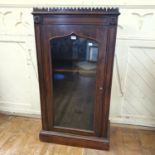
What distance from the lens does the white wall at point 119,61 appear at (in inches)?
69.4

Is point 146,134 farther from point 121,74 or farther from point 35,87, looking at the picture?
point 35,87

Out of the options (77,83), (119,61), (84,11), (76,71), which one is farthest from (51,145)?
(84,11)

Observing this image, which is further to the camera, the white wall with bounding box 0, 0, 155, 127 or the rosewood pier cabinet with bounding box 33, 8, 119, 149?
the white wall with bounding box 0, 0, 155, 127

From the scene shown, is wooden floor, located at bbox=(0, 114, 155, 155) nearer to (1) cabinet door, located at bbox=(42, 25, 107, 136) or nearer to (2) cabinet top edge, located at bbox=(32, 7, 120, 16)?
(1) cabinet door, located at bbox=(42, 25, 107, 136)

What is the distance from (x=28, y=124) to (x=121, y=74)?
4.15 ft

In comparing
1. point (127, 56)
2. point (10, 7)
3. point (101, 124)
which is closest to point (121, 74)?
point (127, 56)

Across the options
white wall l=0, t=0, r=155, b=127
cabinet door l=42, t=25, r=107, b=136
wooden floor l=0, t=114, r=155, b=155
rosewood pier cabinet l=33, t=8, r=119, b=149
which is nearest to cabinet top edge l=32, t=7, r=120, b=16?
rosewood pier cabinet l=33, t=8, r=119, b=149

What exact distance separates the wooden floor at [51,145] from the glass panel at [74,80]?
25 cm

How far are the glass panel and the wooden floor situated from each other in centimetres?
25

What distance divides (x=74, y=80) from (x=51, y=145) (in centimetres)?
72

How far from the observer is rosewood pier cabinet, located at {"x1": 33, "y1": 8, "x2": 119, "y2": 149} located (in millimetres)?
1375

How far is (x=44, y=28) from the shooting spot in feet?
4.75

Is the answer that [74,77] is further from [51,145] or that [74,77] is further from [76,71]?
[51,145]

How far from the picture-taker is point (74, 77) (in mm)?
1655
